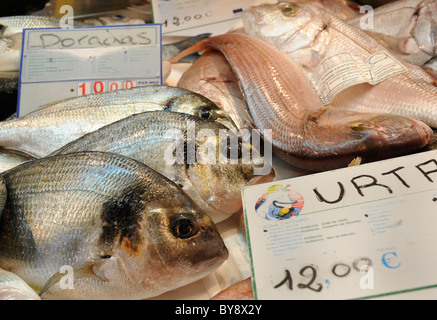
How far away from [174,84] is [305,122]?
98 centimetres

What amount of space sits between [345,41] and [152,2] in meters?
1.26

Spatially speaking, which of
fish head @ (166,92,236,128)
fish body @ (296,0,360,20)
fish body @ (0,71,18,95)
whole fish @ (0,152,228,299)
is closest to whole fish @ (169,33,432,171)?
fish head @ (166,92,236,128)

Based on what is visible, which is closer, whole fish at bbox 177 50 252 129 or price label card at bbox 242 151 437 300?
price label card at bbox 242 151 437 300

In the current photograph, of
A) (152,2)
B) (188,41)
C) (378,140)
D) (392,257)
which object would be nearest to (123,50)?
(188,41)

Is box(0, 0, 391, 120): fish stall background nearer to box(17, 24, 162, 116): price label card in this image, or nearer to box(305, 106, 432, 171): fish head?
box(17, 24, 162, 116): price label card

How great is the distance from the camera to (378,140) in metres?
Result: 1.37

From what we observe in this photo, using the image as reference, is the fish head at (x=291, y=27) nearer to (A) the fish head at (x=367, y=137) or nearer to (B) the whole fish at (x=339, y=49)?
(B) the whole fish at (x=339, y=49)

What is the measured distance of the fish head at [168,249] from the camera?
106 cm

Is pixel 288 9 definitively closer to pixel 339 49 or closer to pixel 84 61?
pixel 339 49

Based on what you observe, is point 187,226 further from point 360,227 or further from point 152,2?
point 152,2

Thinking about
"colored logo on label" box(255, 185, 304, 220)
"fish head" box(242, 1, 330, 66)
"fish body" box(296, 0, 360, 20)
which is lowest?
"colored logo on label" box(255, 185, 304, 220)

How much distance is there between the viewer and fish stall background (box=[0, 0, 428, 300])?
125 centimetres

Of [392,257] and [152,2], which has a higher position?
[152,2]

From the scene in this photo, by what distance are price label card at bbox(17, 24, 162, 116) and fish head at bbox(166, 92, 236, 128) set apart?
34cm
